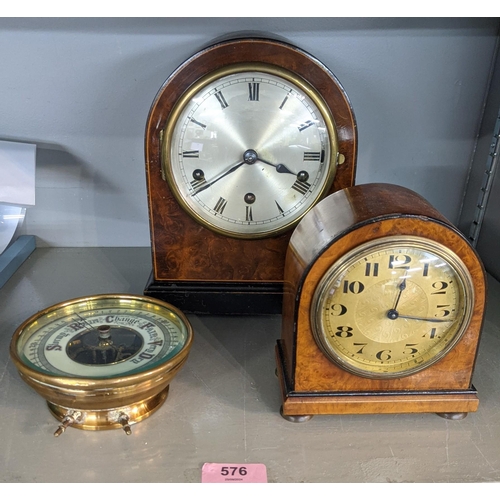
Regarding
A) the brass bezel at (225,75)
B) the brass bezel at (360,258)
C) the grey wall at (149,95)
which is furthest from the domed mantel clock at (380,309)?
the grey wall at (149,95)

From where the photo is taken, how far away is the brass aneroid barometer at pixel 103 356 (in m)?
0.88

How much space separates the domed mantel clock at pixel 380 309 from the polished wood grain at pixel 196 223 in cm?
24

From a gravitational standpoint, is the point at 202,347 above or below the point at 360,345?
below

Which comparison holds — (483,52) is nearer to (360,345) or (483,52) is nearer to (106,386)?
(360,345)

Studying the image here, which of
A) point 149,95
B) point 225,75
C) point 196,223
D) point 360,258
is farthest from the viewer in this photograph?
point 149,95

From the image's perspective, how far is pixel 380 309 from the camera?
931 millimetres

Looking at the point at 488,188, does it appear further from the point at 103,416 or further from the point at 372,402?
the point at 103,416

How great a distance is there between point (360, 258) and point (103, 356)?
50cm

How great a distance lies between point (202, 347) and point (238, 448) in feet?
1.10

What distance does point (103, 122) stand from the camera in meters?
1.58

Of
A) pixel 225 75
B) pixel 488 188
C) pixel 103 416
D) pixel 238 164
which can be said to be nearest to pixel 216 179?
pixel 238 164

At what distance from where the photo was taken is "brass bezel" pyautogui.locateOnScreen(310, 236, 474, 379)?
0.88 meters
